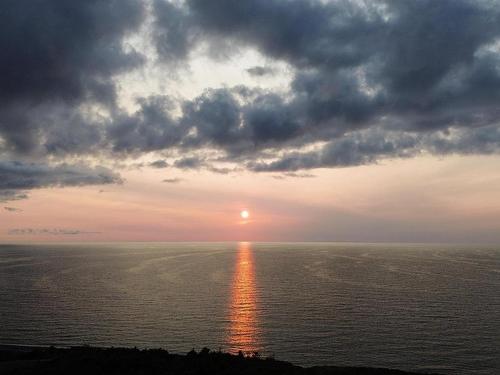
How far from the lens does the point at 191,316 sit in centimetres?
9612

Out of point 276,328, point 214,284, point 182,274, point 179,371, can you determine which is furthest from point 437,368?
point 182,274

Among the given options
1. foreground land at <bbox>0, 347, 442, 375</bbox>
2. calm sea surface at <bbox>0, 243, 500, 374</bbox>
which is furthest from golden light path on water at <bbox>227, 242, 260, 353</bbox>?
foreground land at <bbox>0, 347, 442, 375</bbox>

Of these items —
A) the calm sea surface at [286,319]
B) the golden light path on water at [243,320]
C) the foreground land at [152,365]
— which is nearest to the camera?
the foreground land at [152,365]

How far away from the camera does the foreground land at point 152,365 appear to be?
4659 cm

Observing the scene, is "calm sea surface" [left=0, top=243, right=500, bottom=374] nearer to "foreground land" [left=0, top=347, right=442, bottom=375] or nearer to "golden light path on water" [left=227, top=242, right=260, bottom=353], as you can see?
"golden light path on water" [left=227, top=242, right=260, bottom=353]

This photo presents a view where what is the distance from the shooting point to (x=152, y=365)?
161ft

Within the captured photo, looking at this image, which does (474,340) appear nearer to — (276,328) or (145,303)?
(276,328)

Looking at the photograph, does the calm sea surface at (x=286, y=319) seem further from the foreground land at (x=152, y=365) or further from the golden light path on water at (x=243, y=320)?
the foreground land at (x=152, y=365)

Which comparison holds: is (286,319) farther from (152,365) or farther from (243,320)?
(152,365)

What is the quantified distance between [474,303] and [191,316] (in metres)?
76.2

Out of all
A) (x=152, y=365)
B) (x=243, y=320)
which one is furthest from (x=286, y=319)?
(x=152, y=365)

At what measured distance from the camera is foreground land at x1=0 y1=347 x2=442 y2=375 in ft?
153

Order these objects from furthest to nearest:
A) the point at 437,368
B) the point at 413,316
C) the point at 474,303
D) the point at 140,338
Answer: the point at 474,303 < the point at 413,316 < the point at 140,338 < the point at 437,368

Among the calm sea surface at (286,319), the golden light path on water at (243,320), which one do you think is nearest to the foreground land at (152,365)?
the calm sea surface at (286,319)
